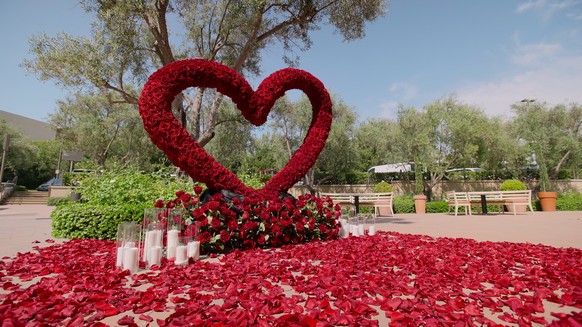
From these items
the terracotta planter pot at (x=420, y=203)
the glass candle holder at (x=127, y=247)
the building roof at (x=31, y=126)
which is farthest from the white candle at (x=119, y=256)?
the building roof at (x=31, y=126)

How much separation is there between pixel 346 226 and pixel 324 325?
170 inches

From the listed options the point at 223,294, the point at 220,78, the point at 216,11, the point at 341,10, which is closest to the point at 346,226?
the point at 220,78

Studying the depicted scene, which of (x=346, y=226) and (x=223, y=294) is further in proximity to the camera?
(x=346, y=226)

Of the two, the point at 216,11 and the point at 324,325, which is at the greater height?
the point at 216,11

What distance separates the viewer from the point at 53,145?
3578 centimetres

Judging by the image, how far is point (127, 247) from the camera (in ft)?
10.8

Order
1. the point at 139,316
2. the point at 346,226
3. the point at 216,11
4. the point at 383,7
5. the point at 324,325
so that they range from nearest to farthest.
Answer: the point at 324,325 → the point at 139,316 → the point at 346,226 → the point at 383,7 → the point at 216,11

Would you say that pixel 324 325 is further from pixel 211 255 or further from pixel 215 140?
pixel 215 140

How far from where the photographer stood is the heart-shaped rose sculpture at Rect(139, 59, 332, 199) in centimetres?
439

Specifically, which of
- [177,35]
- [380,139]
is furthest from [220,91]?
[380,139]

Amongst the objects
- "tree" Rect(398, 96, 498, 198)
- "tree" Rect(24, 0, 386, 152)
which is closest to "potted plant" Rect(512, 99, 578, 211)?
"tree" Rect(398, 96, 498, 198)

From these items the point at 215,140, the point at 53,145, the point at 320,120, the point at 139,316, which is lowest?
the point at 139,316

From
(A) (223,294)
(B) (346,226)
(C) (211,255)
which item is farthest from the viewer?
(B) (346,226)

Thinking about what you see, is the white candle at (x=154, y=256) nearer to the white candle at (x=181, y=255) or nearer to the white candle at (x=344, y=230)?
the white candle at (x=181, y=255)
